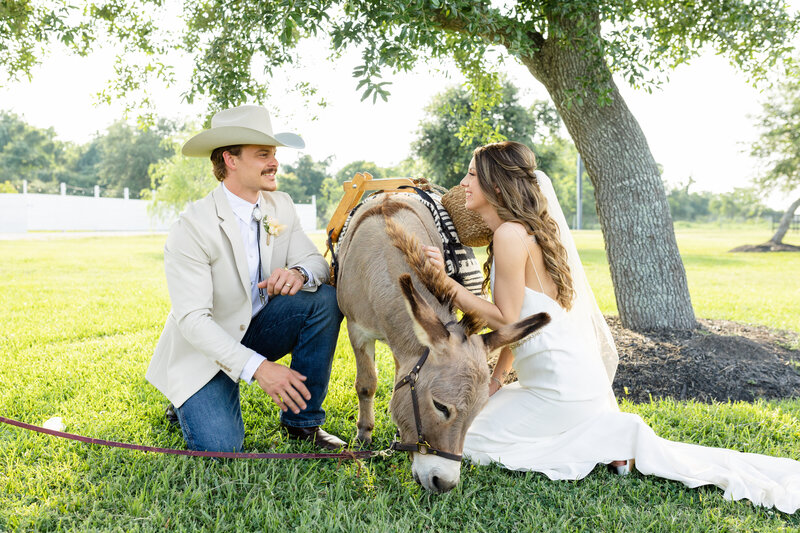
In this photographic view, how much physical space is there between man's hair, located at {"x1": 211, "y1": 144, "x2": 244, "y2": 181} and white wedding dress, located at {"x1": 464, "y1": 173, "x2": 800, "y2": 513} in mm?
2062

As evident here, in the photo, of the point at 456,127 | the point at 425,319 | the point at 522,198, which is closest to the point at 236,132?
the point at 425,319

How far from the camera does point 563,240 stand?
3762mm

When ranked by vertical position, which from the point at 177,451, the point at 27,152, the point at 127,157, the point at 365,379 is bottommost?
the point at 177,451

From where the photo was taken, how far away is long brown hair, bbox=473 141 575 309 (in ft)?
11.2

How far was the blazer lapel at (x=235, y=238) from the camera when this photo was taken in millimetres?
3357

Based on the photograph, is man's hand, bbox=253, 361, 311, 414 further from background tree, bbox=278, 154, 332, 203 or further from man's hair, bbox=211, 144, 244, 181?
background tree, bbox=278, 154, 332, 203

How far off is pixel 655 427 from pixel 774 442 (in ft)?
2.43

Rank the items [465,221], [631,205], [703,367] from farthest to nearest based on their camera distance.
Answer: [631,205], [703,367], [465,221]

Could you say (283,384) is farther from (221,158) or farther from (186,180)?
(186,180)

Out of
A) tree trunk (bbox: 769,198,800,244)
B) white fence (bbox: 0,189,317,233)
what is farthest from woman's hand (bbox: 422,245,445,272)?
tree trunk (bbox: 769,198,800,244)

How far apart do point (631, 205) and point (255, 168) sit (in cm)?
420

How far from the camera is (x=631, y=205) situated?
590cm

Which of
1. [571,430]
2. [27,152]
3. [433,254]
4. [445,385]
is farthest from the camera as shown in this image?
[27,152]

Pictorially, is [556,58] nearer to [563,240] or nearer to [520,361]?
[563,240]
